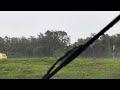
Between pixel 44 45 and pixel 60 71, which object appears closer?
pixel 60 71

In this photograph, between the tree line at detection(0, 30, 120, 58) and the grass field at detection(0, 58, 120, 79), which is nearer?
the grass field at detection(0, 58, 120, 79)

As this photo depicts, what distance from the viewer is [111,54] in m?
1.77

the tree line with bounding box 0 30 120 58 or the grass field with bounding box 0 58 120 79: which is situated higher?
the tree line with bounding box 0 30 120 58

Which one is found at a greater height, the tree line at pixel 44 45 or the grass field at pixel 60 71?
the tree line at pixel 44 45

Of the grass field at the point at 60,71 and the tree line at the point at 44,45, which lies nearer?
the grass field at the point at 60,71
